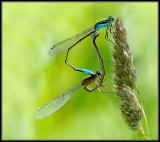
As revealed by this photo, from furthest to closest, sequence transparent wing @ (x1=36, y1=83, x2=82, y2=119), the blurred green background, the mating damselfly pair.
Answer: the blurred green background < transparent wing @ (x1=36, y1=83, x2=82, y2=119) < the mating damselfly pair

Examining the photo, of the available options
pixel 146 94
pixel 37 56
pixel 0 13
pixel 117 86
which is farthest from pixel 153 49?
pixel 0 13

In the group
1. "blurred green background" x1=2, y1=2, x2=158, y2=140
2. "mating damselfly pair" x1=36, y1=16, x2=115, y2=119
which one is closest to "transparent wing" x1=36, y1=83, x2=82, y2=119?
"mating damselfly pair" x1=36, y1=16, x2=115, y2=119

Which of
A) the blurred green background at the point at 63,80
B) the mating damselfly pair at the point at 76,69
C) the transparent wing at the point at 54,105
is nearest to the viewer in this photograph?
the mating damselfly pair at the point at 76,69

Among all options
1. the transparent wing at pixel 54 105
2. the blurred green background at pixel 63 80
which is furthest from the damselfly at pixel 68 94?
the blurred green background at pixel 63 80

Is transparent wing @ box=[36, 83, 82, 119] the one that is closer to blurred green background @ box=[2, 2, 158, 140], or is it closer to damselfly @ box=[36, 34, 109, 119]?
damselfly @ box=[36, 34, 109, 119]

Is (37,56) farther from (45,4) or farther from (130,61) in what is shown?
(130,61)

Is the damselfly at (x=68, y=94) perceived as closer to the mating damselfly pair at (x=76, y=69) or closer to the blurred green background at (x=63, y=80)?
the mating damselfly pair at (x=76, y=69)
